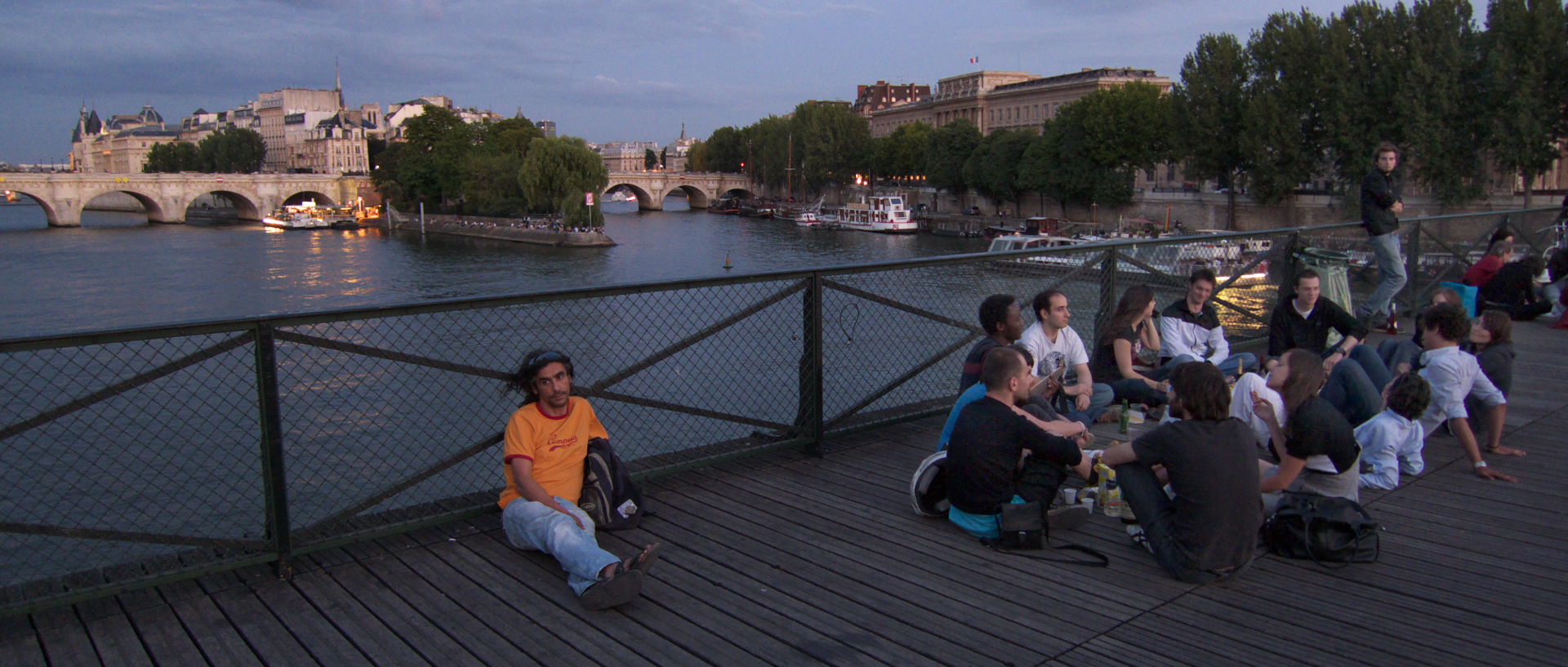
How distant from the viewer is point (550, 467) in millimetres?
4645

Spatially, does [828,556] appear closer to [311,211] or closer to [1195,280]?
[1195,280]

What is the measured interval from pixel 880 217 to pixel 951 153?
22.9 feet

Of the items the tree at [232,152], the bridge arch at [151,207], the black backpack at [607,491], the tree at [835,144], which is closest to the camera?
the black backpack at [607,491]

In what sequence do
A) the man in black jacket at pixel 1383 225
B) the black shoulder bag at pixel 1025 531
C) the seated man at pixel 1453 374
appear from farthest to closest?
the man in black jacket at pixel 1383 225, the seated man at pixel 1453 374, the black shoulder bag at pixel 1025 531

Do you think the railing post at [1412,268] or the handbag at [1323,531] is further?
the railing post at [1412,268]

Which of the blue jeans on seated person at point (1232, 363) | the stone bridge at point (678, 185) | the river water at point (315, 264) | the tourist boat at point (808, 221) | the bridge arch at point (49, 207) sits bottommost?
the river water at point (315, 264)

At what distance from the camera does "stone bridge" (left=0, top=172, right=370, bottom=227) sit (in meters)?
75.5

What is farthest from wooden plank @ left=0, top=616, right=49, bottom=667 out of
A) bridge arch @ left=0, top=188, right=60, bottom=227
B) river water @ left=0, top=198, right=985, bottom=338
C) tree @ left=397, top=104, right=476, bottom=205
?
bridge arch @ left=0, top=188, right=60, bottom=227

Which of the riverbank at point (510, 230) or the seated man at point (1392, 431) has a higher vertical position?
the riverbank at point (510, 230)

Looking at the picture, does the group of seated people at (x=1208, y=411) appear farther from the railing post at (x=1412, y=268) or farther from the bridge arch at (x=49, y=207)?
the bridge arch at (x=49, y=207)

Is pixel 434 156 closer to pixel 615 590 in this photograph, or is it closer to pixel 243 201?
pixel 243 201

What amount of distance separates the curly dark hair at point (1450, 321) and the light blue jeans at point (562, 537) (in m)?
4.91

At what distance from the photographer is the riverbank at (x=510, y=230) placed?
6034cm

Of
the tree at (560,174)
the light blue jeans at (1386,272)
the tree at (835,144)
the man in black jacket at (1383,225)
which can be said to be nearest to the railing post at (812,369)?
the man in black jacket at (1383,225)
